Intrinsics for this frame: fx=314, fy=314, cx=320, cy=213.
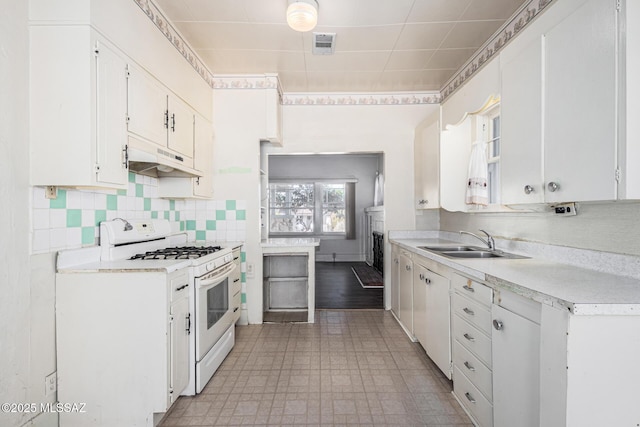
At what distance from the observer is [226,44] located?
9.13 feet

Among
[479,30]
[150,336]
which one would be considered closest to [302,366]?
[150,336]

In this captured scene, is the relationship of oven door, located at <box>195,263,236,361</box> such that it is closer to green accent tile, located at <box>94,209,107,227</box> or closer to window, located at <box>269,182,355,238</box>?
green accent tile, located at <box>94,209,107,227</box>

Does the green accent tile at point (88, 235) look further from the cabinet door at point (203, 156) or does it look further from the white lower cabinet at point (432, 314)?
the white lower cabinet at point (432, 314)

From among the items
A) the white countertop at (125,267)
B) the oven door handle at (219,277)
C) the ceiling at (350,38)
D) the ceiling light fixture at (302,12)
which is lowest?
the oven door handle at (219,277)

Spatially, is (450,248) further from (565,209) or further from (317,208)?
(317,208)

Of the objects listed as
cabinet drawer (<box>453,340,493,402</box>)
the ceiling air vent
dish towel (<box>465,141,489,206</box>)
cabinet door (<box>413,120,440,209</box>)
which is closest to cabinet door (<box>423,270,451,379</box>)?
cabinet drawer (<box>453,340,493,402</box>)

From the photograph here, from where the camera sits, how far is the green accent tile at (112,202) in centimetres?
215

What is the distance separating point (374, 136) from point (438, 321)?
2.29 metres

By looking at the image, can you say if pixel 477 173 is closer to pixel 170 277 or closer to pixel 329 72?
pixel 329 72

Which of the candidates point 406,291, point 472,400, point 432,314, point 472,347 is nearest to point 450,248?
point 406,291

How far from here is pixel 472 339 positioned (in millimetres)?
1746

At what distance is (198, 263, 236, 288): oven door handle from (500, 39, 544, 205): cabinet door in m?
1.99


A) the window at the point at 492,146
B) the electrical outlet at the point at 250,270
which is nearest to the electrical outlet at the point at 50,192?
the electrical outlet at the point at 250,270

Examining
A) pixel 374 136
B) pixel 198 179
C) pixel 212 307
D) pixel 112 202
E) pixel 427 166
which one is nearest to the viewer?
pixel 112 202
